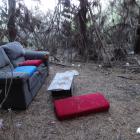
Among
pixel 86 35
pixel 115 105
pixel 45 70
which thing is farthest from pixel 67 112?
pixel 86 35

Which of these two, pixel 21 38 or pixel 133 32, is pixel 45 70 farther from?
pixel 133 32

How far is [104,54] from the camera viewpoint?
19.4 ft

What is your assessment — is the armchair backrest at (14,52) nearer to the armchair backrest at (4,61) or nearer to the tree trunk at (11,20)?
the armchair backrest at (4,61)

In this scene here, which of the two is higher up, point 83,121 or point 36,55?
point 36,55

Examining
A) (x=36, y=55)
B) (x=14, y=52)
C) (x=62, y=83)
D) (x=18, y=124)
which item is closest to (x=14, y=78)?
(x=18, y=124)

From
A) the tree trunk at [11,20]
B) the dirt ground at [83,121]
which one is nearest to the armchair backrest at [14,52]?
the dirt ground at [83,121]

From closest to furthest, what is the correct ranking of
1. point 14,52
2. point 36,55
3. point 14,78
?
point 14,78 → point 14,52 → point 36,55

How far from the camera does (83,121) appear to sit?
3.01 metres

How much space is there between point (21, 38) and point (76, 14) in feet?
5.75

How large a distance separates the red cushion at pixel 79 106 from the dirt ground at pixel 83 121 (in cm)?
7

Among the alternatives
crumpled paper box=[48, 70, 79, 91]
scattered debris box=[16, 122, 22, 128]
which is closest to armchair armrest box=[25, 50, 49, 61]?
crumpled paper box=[48, 70, 79, 91]

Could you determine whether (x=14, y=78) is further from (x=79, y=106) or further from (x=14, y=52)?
(x=14, y=52)

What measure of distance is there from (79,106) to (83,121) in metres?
0.26

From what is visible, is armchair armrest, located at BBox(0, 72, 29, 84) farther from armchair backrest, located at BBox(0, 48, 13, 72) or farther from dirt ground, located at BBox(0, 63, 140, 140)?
armchair backrest, located at BBox(0, 48, 13, 72)
